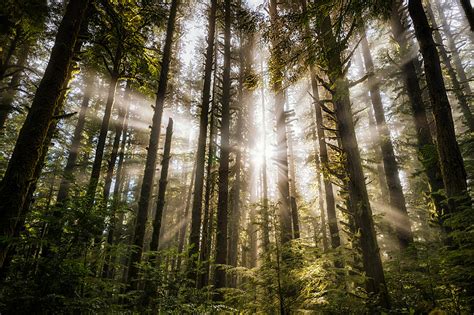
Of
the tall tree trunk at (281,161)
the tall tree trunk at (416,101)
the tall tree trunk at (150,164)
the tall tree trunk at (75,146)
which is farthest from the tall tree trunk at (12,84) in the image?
the tall tree trunk at (416,101)

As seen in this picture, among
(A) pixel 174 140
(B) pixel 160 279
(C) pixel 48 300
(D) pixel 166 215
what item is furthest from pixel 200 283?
(D) pixel 166 215

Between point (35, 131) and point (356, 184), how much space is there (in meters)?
6.47

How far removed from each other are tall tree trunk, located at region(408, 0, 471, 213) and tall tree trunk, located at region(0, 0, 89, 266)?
7.02 metres

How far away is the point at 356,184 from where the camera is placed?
19.7 ft

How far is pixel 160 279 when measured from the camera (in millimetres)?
5320

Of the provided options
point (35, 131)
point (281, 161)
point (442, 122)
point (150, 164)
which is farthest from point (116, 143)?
point (442, 122)

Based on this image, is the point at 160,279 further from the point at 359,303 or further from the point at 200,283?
the point at 200,283

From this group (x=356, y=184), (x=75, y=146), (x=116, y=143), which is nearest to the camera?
(x=356, y=184)

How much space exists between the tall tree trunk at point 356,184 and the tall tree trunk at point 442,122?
5.00 feet

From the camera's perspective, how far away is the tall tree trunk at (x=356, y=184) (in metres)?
5.34

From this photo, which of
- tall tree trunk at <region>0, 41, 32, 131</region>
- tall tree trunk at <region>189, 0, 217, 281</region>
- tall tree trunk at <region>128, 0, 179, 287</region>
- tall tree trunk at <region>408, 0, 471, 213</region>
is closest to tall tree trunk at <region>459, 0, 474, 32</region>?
tall tree trunk at <region>408, 0, 471, 213</region>

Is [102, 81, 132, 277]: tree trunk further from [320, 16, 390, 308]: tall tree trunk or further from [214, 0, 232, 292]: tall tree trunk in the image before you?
[320, 16, 390, 308]: tall tree trunk

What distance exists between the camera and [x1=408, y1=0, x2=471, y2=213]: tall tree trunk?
4.80 meters

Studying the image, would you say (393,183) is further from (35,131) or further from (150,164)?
(35,131)
